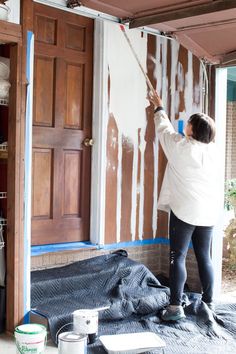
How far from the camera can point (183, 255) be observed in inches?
142

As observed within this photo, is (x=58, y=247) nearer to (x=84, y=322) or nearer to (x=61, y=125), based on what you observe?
(x=61, y=125)

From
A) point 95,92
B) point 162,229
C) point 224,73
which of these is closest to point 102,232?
point 162,229

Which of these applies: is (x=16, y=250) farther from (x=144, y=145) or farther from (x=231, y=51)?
(x=231, y=51)

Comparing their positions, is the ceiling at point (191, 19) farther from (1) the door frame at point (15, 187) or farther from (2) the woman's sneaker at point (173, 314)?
(2) the woman's sneaker at point (173, 314)

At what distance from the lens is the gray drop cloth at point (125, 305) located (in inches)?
127

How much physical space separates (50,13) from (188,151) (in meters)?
1.57

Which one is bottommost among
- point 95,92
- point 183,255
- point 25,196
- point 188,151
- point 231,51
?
point 183,255

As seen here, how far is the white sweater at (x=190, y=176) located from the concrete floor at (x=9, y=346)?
3.98 feet

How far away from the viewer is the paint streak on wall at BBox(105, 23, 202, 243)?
4.42 m

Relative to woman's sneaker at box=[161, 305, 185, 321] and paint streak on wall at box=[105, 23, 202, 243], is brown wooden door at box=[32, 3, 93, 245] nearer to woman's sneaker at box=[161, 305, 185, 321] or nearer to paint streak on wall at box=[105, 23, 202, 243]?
paint streak on wall at box=[105, 23, 202, 243]

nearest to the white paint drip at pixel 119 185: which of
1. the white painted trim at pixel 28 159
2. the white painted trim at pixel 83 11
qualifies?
the white painted trim at pixel 83 11

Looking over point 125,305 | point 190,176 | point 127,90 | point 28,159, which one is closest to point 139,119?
point 127,90

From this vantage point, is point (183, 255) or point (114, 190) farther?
point (114, 190)

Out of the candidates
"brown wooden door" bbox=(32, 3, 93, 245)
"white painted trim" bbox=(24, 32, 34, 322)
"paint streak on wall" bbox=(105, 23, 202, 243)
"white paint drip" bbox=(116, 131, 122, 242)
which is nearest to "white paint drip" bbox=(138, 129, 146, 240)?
"paint streak on wall" bbox=(105, 23, 202, 243)
